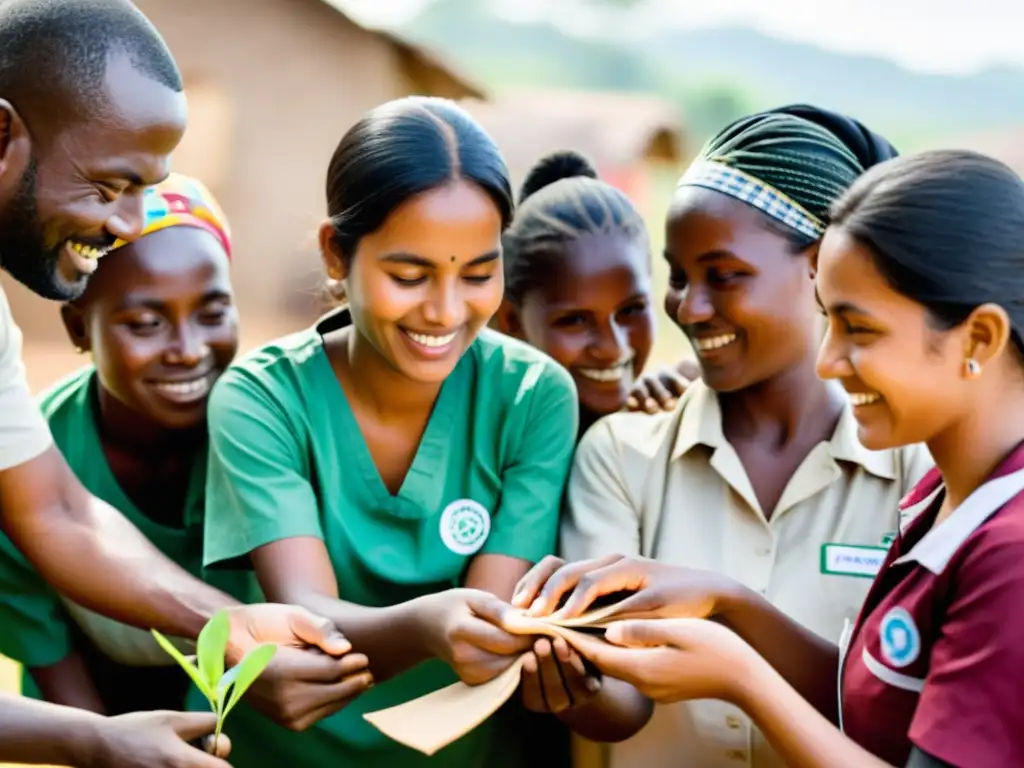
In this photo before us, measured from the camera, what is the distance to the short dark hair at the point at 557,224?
3.10m

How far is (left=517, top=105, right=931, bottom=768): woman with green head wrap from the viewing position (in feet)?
8.01

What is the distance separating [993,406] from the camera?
1896 mm

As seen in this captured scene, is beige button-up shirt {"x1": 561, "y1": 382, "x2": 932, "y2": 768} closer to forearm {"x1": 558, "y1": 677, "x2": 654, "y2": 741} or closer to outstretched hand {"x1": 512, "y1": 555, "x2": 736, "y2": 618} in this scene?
forearm {"x1": 558, "y1": 677, "x2": 654, "y2": 741}

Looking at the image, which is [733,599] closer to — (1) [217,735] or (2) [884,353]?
(2) [884,353]

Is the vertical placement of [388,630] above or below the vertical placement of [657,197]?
below

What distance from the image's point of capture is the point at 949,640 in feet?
5.84

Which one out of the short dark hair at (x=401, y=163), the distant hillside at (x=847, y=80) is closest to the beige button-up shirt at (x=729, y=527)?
the short dark hair at (x=401, y=163)

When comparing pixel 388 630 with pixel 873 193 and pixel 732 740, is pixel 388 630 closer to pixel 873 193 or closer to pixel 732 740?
pixel 732 740

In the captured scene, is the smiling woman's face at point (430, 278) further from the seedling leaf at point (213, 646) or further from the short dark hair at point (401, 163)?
the seedling leaf at point (213, 646)

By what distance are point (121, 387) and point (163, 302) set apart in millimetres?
216

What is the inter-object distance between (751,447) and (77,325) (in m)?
1.60

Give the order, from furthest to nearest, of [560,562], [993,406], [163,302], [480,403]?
[163,302], [480,403], [560,562], [993,406]

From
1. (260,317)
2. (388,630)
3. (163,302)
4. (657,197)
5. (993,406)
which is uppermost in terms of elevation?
(657,197)

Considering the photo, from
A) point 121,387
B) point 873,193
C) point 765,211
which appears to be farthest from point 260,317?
point 873,193
